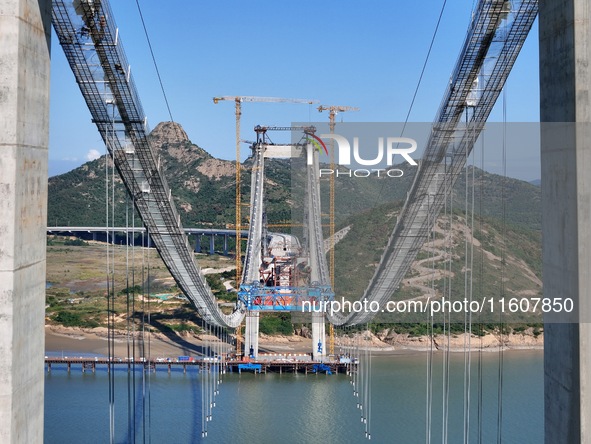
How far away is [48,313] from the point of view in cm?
3044

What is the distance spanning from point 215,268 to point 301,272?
42.9ft

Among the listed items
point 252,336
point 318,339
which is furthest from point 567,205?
point 252,336

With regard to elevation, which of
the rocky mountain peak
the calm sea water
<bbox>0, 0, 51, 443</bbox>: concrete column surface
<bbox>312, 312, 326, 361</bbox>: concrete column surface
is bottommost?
the calm sea water

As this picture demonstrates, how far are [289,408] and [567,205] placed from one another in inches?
511

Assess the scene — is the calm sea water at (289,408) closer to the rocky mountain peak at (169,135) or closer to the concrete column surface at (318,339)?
the concrete column surface at (318,339)

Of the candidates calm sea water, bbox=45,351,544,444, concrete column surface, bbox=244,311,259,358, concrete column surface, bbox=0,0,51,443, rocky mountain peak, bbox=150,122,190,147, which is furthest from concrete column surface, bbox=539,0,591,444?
rocky mountain peak, bbox=150,122,190,147

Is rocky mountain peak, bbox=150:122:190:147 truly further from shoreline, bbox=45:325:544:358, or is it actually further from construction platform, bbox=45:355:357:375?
construction platform, bbox=45:355:357:375

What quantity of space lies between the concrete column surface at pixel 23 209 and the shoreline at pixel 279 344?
18.8 meters

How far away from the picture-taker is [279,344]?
26562 mm

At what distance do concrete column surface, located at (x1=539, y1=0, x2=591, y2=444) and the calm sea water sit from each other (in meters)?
8.03

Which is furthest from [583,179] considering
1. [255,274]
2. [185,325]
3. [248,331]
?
[185,325]

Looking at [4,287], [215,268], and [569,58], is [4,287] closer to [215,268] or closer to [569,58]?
[569,58]

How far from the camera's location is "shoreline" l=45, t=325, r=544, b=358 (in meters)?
25.0

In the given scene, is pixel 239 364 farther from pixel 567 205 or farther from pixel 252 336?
pixel 567 205
